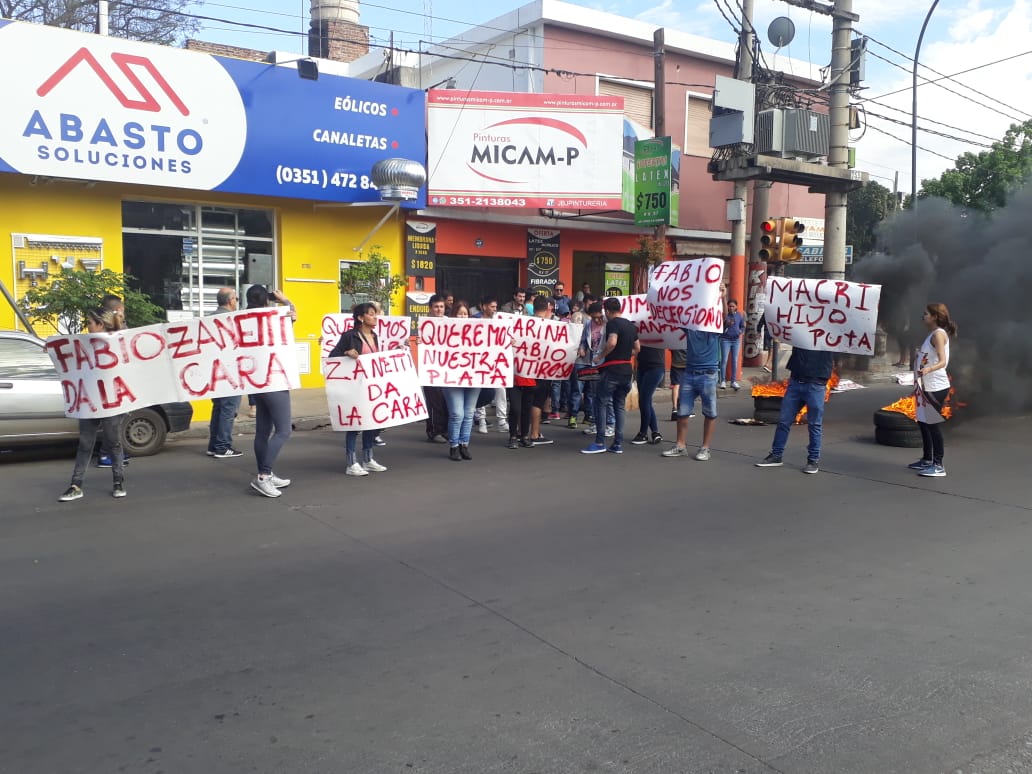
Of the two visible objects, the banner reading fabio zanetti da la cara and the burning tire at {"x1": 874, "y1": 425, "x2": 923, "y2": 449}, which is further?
the banner reading fabio zanetti da la cara

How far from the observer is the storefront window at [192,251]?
14211 mm

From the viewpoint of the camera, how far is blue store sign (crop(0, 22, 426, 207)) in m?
12.2

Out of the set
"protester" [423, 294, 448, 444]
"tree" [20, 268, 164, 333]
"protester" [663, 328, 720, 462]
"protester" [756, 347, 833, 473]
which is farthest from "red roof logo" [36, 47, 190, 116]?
"protester" [756, 347, 833, 473]

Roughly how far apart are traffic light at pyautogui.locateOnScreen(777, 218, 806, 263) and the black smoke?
189 cm

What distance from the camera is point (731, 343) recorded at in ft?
54.1

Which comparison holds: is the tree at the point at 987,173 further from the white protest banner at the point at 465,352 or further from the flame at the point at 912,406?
the white protest banner at the point at 465,352

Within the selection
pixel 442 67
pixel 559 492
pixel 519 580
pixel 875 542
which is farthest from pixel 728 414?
pixel 442 67

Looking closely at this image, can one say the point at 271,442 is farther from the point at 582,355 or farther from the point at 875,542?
the point at 875,542

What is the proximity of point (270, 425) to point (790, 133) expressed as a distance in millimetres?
13352

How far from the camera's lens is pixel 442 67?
23.6 meters

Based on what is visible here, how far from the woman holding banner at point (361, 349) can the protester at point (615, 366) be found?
258cm

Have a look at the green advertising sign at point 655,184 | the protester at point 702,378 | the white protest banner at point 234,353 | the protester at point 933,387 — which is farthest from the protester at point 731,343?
the white protest banner at point 234,353

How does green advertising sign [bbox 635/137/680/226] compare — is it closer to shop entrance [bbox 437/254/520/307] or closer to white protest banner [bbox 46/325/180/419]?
shop entrance [bbox 437/254/520/307]

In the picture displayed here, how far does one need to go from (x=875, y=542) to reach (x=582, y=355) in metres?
4.97
